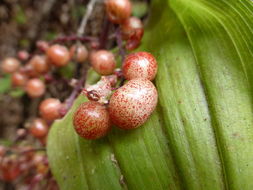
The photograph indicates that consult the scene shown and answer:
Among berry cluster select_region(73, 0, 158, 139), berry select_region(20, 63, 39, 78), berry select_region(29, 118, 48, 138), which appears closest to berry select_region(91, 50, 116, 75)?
berry cluster select_region(73, 0, 158, 139)

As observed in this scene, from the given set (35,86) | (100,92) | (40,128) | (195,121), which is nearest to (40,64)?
(35,86)

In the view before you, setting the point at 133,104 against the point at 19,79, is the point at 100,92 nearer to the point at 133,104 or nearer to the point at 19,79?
the point at 133,104

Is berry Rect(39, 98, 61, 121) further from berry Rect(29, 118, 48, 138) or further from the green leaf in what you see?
the green leaf

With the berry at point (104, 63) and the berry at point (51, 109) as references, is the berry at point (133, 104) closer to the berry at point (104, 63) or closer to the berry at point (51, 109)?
the berry at point (104, 63)

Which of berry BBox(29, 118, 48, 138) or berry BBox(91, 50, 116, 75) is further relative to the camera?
berry BBox(29, 118, 48, 138)

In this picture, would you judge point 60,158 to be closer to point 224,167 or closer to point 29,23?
point 224,167

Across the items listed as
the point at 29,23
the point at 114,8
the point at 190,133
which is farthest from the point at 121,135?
the point at 29,23
